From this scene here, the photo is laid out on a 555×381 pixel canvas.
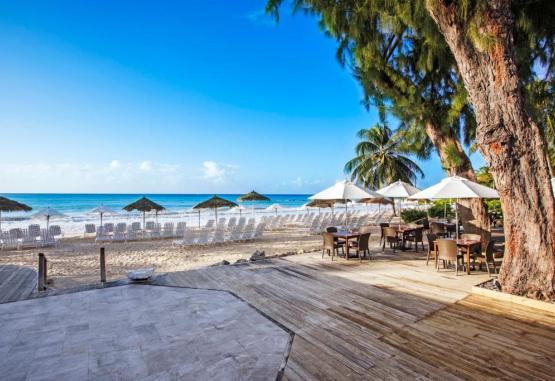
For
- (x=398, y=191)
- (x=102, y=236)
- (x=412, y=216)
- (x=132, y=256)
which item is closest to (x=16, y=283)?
(x=132, y=256)

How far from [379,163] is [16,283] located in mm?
22962

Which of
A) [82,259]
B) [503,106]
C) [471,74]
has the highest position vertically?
[471,74]

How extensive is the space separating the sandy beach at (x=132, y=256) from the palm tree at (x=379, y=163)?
41.9ft

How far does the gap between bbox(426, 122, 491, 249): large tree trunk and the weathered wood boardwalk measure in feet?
32.8

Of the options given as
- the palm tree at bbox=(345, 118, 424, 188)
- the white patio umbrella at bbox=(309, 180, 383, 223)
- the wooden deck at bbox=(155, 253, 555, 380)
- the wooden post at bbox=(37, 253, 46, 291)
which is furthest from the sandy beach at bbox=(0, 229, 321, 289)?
the palm tree at bbox=(345, 118, 424, 188)

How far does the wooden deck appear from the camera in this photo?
267 cm

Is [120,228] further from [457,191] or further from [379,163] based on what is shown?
[379,163]

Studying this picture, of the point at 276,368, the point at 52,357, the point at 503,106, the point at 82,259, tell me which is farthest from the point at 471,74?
the point at 82,259

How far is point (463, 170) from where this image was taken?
8266 millimetres

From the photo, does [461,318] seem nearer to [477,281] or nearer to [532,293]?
[532,293]

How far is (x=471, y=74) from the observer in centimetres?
465

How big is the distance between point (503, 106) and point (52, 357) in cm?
667

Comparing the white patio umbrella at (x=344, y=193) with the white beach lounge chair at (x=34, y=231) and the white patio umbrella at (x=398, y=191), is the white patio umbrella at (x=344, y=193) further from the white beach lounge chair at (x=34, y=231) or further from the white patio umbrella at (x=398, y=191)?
the white beach lounge chair at (x=34, y=231)

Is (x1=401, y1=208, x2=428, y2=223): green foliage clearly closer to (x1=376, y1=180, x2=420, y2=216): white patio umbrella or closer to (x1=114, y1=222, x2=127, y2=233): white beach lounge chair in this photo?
(x1=376, y1=180, x2=420, y2=216): white patio umbrella
